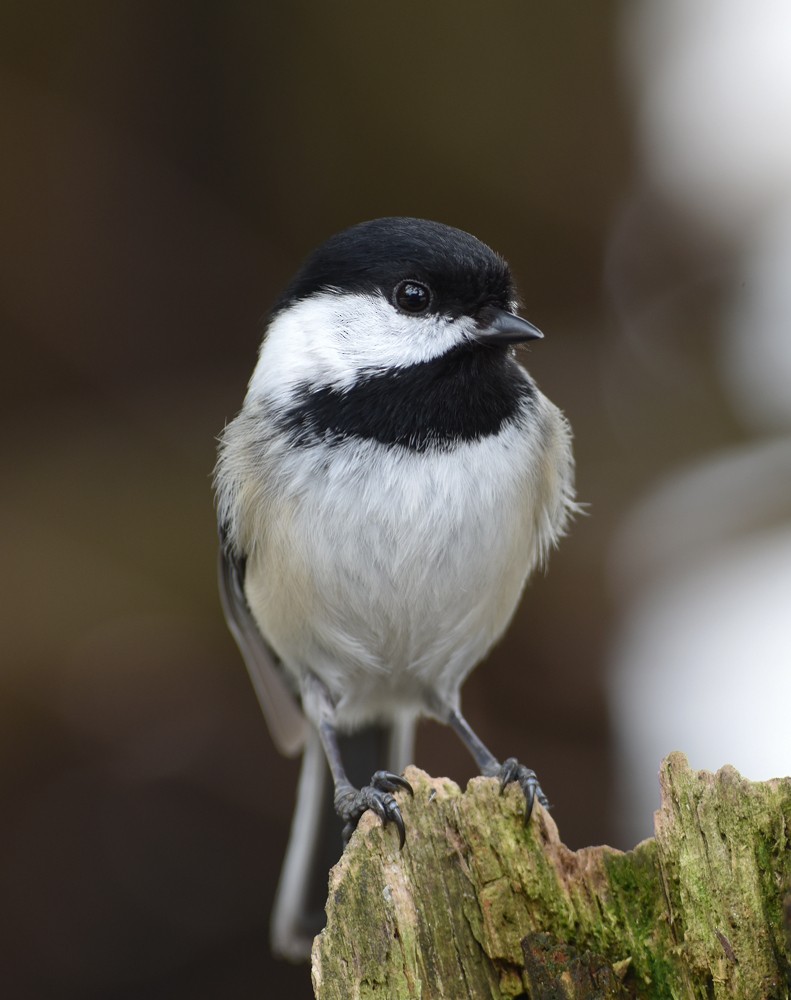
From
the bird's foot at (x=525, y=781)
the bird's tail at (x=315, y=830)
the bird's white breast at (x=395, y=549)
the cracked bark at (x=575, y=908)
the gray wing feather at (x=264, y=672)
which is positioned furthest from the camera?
the gray wing feather at (x=264, y=672)

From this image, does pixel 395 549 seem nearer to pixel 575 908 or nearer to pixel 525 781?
pixel 525 781

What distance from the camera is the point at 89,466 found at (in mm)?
3578

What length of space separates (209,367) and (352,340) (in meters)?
1.56

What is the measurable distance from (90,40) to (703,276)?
237 cm

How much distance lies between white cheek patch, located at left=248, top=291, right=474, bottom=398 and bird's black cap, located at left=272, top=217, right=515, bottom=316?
35mm

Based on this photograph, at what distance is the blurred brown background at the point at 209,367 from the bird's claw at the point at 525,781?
1.62 meters

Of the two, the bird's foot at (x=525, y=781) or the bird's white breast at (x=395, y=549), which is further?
the bird's white breast at (x=395, y=549)

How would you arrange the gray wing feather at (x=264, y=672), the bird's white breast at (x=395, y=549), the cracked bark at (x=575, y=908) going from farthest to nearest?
the gray wing feather at (x=264, y=672)
the bird's white breast at (x=395, y=549)
the cracked bark at (x=575, y=908)

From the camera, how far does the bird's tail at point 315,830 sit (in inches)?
109

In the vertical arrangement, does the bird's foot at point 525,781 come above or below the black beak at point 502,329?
below

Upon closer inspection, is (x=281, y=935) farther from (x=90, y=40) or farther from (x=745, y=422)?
(x=90, y=40)

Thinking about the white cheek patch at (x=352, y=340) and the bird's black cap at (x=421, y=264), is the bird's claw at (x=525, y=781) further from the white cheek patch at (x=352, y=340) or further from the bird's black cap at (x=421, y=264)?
the bird's black cap at (x=421, y=264)

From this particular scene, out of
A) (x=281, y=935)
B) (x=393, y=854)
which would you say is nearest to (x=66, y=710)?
(x=281, y=935)

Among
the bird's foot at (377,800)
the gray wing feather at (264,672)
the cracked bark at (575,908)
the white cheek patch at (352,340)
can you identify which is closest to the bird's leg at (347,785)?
the bird's foot at (377,800)
